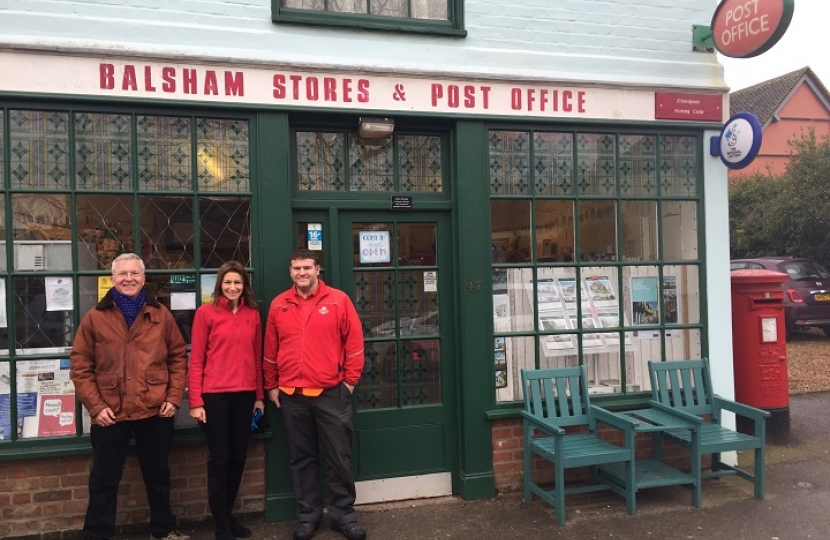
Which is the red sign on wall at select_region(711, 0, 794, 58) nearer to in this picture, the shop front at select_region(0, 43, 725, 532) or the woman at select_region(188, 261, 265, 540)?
the shop front at select_region(0, 43, 725, 532)

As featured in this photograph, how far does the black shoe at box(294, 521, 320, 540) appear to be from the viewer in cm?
400

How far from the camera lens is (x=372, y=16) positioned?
4625 millimetres

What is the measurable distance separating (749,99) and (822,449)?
77.4 feet

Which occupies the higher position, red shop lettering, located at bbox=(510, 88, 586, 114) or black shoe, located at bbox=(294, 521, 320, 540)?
red shop lettering, located at bbox=(510, 88, 586, 114)

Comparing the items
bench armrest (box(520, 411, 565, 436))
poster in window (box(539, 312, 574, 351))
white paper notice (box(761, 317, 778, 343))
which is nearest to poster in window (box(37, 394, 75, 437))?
bench armrest (box(520, 411, 565, 436))

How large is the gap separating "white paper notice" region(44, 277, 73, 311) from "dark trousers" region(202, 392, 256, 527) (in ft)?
3.77

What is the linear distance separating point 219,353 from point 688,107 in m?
4.15

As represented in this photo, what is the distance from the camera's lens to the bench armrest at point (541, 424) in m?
4.14

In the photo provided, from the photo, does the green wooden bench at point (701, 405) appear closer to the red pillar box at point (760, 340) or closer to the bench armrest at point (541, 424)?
the red pillar box at point (760, 340)

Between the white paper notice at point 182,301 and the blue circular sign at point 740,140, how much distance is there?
4.27m

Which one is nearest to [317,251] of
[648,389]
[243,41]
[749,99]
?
[243,41]

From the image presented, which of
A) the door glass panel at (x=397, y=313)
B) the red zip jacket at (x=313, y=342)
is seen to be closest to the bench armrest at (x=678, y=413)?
the door glass panel at (x=397, y=313)

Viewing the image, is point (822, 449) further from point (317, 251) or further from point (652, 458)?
point (317, 251)

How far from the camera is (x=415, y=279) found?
476 centimetres
